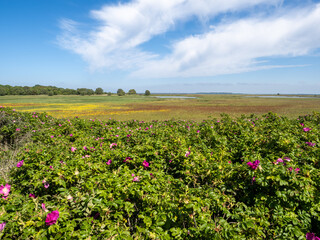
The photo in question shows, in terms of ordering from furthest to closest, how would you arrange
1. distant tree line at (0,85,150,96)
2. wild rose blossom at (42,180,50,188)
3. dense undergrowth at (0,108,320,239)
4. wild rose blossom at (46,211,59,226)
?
distant tree line at (0,85,150,96) < wild rose blossom at (42,180,50,188) < dense undergrowth at (0,108,320,239) < wild rose blossom at (46,211,59,226)

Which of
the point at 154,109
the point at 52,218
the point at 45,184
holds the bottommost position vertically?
the point at 154,109

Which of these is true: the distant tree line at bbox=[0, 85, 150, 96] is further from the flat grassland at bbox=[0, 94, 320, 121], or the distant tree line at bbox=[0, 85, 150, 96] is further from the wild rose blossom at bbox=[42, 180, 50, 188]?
the wild rose blossom at bbox=[42, 180, 50, 188]

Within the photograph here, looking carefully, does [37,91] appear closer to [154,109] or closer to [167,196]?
[154,109]

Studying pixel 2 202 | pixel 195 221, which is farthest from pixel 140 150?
pixel 2 202

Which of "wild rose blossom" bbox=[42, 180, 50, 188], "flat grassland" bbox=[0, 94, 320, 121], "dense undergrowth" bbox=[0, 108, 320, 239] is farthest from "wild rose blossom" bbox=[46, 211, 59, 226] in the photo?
"flat grassland" bbox=[0, 94, 320, 121]

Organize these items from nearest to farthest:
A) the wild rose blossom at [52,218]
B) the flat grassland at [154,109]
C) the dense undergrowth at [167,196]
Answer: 1. the wild rose blossom at [52,218]
2. the dense undergrowth at [167,196]
3. the flat grassland at [154,109]

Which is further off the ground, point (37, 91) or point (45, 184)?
point (37, 91)

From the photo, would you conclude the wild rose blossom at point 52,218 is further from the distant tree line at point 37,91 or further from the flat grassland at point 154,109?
the distant tree line at point 37,91

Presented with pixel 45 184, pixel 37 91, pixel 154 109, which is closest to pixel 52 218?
pixel 45 184

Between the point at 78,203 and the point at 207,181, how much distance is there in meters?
1.88

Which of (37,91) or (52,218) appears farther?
(37,91)

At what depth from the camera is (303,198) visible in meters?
1.90

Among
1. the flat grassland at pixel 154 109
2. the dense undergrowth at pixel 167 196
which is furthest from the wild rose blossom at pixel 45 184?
the flat grassland at pixel 154 109

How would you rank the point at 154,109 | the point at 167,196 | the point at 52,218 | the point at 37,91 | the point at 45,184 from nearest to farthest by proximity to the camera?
the point at 52,218, the point at 167,196, the point at 45,184, the point at 154,109, the point at 37,91
